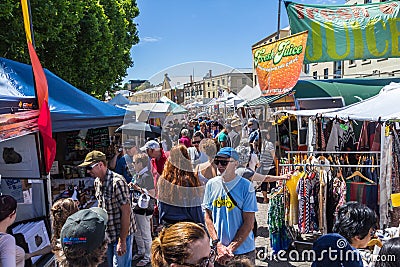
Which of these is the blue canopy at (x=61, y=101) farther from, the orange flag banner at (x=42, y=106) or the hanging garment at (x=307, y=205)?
the hanging garment at (x=307, y=205)

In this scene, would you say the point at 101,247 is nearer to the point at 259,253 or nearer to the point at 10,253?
the point at 10,253

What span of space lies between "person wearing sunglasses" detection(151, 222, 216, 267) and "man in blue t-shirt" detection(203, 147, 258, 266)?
1140 mm

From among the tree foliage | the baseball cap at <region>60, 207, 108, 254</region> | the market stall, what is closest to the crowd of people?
the baseball cap at <region>60, 207, 108, 254</region>

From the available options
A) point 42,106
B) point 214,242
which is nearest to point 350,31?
point 214,242

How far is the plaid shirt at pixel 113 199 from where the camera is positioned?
3.23 m

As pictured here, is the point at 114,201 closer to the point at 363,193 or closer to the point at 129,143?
the point at 129,143

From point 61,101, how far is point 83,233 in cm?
314

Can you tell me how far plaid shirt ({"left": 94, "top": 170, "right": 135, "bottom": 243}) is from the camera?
3.23 meters

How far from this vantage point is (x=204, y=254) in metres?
1.69

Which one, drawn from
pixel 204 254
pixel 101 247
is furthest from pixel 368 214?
pixel 101 247

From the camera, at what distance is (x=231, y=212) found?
2881mm

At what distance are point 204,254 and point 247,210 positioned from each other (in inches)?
48.5

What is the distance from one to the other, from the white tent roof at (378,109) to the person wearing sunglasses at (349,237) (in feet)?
6.31

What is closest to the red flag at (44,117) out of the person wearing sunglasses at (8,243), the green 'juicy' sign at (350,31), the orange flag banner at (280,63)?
the person wearing sunglasses at (8,243)
